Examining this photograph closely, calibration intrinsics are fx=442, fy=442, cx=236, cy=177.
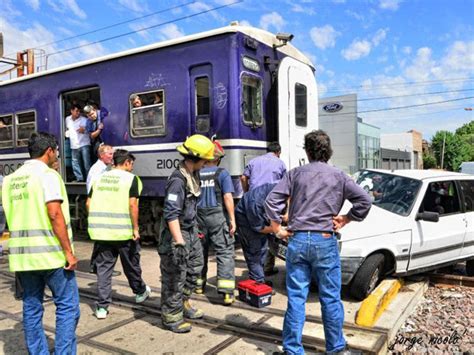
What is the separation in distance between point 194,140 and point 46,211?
152 centimetres

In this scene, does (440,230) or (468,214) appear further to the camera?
(468,214)

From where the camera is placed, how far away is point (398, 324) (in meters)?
4.39

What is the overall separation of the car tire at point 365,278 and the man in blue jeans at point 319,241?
5.18 feet

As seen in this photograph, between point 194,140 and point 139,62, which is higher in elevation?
point 139,62

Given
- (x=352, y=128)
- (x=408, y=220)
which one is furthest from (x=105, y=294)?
(x=352, y=128)

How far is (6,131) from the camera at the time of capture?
33.0 feet

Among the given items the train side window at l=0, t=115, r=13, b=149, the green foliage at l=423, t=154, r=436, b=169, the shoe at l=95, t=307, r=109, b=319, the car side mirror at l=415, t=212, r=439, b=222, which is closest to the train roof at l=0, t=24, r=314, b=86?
the train side window at l=0, t=115, r=13, b=149

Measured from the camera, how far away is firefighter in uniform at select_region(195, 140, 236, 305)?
492 cm

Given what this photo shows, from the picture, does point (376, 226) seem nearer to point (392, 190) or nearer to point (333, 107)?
point (392, 190)

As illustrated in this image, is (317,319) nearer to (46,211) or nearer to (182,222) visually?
(182,222)

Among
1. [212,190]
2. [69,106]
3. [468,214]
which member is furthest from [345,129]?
[212,190]

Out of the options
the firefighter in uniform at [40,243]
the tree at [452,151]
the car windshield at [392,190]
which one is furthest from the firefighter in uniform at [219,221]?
the tree at [452,151]

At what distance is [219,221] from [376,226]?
72.8 inches

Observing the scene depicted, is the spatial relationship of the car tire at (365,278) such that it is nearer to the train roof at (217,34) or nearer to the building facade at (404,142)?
the train roof at (217,34)
